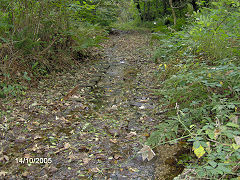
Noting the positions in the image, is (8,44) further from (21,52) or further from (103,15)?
(103,15)

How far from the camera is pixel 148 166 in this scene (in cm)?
223

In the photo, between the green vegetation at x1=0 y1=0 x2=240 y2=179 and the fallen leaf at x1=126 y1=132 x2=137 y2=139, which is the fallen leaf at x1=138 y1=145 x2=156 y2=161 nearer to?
the green vegetation at x1=0 y1=0 x2=240 y2=179

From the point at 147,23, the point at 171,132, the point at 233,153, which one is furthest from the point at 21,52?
the point at 147,23

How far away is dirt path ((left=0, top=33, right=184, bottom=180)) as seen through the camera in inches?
85.9

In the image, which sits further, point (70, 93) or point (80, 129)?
point (70, 93)

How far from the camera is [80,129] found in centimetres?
294

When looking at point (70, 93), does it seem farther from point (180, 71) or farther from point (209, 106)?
point (209, 106)

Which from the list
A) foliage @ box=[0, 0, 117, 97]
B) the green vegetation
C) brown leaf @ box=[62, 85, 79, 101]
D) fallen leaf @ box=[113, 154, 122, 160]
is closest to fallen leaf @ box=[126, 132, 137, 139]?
the green vegetation

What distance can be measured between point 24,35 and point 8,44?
0.63 m

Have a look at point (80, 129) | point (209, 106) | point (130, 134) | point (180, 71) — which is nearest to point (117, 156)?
point (130, 134)

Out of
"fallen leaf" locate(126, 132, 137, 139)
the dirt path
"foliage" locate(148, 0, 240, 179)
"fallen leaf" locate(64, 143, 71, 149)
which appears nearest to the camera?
"foliage" locate(148, 0, 240, 179)

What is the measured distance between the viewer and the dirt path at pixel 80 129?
7.16 ft

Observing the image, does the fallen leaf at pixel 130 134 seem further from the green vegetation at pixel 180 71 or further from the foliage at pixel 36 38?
the foliage at pixel 36 38

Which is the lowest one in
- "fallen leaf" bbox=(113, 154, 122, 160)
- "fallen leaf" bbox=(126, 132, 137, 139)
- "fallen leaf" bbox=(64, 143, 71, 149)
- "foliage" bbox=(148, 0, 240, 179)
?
"fallen leaf" bbox=(126, 132, 137, 139)
